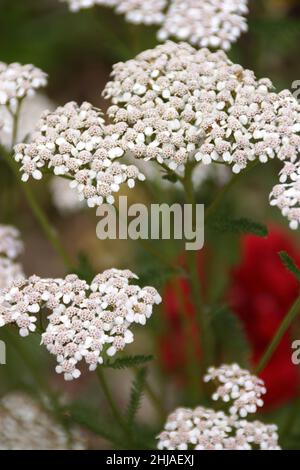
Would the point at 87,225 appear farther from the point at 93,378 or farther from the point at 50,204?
the point at 93,378

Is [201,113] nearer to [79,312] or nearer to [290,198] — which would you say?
[290,198]

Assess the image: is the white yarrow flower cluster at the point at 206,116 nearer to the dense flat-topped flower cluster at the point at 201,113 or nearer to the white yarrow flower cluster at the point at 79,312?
the dense flat-topped flower cluster at the point at 201,113

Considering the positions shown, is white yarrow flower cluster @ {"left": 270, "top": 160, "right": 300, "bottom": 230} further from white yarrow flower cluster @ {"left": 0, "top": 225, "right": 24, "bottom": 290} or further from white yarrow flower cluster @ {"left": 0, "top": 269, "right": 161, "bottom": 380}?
white yarrow flower cluster @ {"left": 0, "top": 225, "right": 24, "bottom": 290}

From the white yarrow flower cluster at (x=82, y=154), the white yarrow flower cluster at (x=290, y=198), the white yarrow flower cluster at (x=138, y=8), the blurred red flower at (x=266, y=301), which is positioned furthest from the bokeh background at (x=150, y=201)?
the white yarrow flower cluster at (x=290, y=198)

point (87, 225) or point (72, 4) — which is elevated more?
point (87, 225)

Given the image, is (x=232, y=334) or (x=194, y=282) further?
(x=232, y=334)

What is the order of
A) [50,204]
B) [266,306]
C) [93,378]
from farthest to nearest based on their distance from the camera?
[50,204] < [93,378] < [266,306]

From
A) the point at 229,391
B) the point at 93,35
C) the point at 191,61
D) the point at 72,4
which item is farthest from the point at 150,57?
the point at 93,35

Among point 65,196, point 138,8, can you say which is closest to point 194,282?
point 138,8
